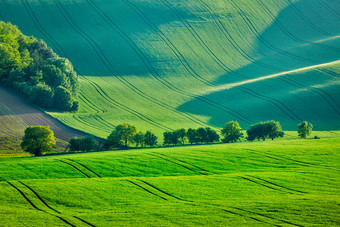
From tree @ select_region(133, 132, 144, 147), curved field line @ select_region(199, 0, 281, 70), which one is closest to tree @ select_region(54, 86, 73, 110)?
tree @ select_region(133, 132, 144, 147)

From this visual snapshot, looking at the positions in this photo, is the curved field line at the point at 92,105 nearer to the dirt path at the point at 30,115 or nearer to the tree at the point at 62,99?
the tree at the point at 62,99

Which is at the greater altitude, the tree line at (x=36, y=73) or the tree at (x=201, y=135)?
the tree line at (x=36, y=73)

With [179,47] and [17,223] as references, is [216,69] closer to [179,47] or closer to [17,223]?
[179,47]

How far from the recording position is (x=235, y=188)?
35969 mm

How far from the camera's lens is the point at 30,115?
7869 cm

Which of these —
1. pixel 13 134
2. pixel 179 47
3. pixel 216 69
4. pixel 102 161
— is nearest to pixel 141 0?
pixel 179 47

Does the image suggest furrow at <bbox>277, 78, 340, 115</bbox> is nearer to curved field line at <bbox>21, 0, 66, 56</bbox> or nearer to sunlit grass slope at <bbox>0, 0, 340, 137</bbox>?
sunlit grass slope at <bbox>0, 0, 340, 137</bbox>

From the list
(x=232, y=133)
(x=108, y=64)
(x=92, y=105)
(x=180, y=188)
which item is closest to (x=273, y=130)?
(x=232, y=133)

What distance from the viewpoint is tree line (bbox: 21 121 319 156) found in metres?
55.9

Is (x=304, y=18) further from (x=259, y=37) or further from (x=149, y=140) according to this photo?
(x=149, y=140)

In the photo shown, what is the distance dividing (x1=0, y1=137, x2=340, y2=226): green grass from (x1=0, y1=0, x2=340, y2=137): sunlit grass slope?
1228 inches

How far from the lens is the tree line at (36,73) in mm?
85438

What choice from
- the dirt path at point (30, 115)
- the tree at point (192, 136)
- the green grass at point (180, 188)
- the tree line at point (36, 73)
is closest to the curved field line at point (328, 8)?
the tree line at point (36, 73)

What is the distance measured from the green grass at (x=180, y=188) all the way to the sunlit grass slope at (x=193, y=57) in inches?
1228
